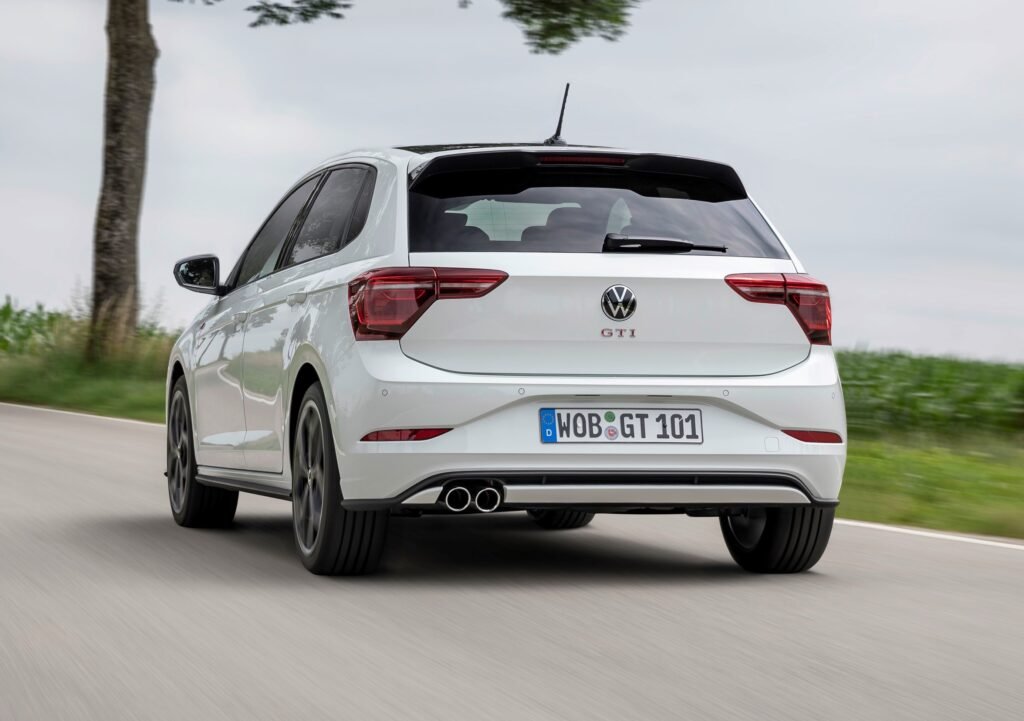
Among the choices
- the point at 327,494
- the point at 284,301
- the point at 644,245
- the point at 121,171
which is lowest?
the point at 327,494

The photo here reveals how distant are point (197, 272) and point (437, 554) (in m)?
2.13

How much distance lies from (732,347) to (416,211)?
4.44 ft

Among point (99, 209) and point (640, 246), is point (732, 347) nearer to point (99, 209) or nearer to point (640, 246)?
point (640, 246)

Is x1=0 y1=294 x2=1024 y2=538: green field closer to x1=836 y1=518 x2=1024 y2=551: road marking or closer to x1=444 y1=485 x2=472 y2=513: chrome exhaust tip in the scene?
x1=836 y1=518 x2=1024 y2=551: road marking

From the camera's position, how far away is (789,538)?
748cm

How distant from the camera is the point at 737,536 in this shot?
798cm

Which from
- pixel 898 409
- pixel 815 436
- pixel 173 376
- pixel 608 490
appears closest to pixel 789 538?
pixel 815 436

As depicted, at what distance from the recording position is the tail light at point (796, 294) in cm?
700

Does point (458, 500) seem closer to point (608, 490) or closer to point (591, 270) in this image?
point (608, 490)

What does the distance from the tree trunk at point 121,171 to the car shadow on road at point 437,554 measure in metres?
17.9

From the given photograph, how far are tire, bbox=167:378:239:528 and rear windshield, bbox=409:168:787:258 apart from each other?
275cm

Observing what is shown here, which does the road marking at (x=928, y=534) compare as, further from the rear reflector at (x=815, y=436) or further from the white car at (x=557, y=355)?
the rear reflector at (x=815, y=436)

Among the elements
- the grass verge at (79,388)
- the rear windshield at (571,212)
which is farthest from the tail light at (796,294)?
the grass verge at (79,388)

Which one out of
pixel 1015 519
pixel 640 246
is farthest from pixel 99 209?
pixel 640 246
